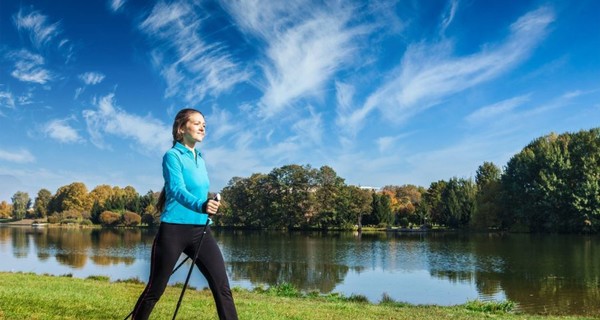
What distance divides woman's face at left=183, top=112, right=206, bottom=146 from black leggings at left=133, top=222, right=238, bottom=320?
81 cm

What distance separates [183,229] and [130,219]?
98237 millimetres

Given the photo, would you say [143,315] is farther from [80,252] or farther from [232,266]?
[80,252]

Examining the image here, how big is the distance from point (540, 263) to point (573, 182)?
117ft

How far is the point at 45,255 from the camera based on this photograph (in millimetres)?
31891

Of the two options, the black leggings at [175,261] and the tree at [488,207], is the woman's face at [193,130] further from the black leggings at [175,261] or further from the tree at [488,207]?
the tree at [488,207]

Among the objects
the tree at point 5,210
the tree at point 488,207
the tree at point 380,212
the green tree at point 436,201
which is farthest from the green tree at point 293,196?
the tree at point 5,210

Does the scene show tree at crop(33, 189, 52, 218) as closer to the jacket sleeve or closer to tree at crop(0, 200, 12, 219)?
tree at crop(0, 200, 12, 219)

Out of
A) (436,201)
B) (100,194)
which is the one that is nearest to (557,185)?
(436,201)

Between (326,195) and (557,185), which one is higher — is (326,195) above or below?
below

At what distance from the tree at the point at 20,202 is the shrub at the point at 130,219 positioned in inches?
2337

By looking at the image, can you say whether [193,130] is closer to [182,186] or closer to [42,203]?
[182,186]

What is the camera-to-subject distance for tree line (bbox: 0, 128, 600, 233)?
56531 mm

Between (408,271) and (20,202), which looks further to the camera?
(20,202)

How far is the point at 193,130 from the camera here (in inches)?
174
